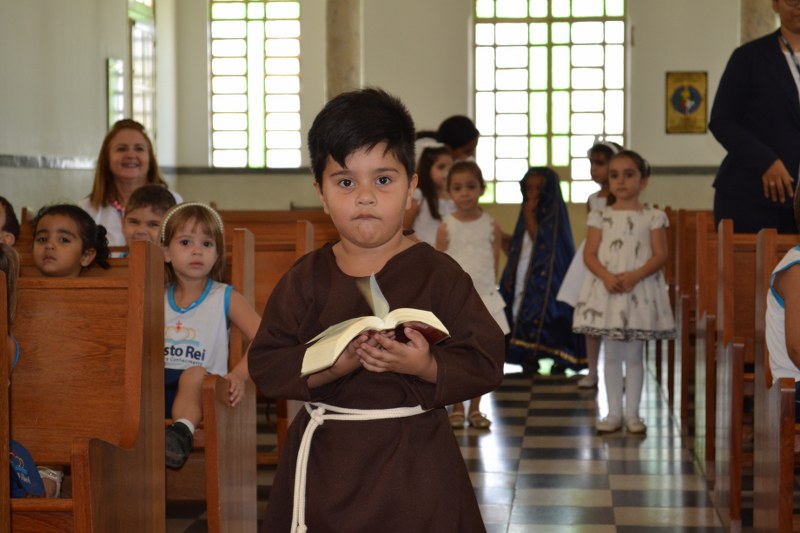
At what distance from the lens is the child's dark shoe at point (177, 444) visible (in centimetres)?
400

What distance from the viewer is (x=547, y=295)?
9430 millimetres

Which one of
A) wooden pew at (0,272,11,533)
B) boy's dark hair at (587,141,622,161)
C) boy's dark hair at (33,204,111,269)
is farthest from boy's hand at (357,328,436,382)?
boy's dark hair at (587,141,622,161)

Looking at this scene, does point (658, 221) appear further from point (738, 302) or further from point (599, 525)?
point (599, 525)

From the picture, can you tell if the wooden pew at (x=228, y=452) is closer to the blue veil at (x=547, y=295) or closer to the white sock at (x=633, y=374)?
the white sock at (x=633, y=374)

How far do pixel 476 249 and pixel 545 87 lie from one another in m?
11.5

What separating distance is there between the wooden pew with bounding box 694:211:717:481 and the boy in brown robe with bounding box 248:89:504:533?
3.50m

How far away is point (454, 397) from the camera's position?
7.42ft

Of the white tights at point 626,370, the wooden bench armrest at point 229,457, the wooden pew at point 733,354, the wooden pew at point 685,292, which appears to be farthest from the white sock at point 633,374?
the wooden bench armrest at point 229,457

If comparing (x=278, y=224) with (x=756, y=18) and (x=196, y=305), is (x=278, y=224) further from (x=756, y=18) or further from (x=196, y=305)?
(x=756, y=18)

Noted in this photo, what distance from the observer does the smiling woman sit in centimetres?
637

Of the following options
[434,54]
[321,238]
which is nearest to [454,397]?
[321,238]

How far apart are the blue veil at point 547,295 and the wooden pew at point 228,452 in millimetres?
4739

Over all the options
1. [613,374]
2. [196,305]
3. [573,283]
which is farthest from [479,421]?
[196,305]

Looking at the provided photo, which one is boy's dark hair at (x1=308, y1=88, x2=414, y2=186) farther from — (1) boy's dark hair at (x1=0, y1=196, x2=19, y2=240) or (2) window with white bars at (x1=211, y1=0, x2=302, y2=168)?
(2) window with white bars at (x1=211, y1=0, x2=302, y2=168)
